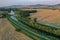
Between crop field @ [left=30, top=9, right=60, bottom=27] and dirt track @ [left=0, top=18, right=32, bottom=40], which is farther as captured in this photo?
crop field @ [left=30, top=9, right=60, bottom=27]

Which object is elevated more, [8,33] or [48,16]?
[48,16]

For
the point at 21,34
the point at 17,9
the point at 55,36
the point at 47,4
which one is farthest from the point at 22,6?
the point at 55,36

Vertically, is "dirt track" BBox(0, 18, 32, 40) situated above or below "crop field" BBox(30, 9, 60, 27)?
below

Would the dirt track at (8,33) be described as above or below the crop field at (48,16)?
below

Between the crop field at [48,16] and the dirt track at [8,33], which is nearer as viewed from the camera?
the dirt track at [8,33]

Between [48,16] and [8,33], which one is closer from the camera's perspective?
[8,33]
